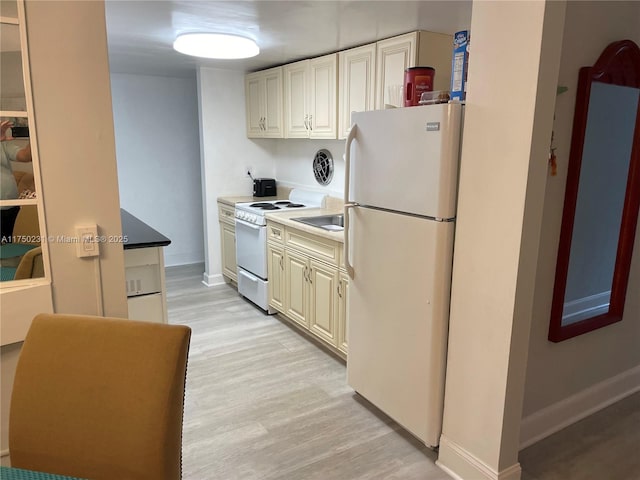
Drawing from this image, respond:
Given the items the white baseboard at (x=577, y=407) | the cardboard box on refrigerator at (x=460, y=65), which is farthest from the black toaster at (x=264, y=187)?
the white baseboard at (x=577, y=407)

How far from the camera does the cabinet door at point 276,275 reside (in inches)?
144

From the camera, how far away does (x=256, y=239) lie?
3.88 m

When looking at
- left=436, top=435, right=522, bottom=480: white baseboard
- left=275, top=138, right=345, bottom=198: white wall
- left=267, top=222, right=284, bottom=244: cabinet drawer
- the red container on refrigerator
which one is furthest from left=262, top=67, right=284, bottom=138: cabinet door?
left=436, top=435, right=522, bottom=480: white baseboard

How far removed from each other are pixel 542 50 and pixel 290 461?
2012mm

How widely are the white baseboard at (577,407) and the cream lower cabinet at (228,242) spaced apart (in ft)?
9.80

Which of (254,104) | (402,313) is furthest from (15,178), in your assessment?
(254,104)

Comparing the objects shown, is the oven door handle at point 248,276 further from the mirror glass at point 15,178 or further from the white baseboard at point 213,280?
the mirror glass at point 15,178

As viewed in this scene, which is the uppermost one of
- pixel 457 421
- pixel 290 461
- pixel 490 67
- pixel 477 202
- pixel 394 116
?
pixel 490 67

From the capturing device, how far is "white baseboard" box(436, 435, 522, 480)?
188 centimetres

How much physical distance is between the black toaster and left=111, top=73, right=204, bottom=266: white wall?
1.11m

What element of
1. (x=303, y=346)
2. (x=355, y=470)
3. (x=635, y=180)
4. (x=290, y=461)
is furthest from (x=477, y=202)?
(x=303, y=346)

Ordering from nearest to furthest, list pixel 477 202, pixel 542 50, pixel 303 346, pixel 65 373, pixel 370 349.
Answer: pixel 65 373
pixel 542 50
pixel 477 202
pixel 370 349
pixel 303 346

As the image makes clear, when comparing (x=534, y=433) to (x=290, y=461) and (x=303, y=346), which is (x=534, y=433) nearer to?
(x=290, y=461)

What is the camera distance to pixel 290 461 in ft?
6.96
